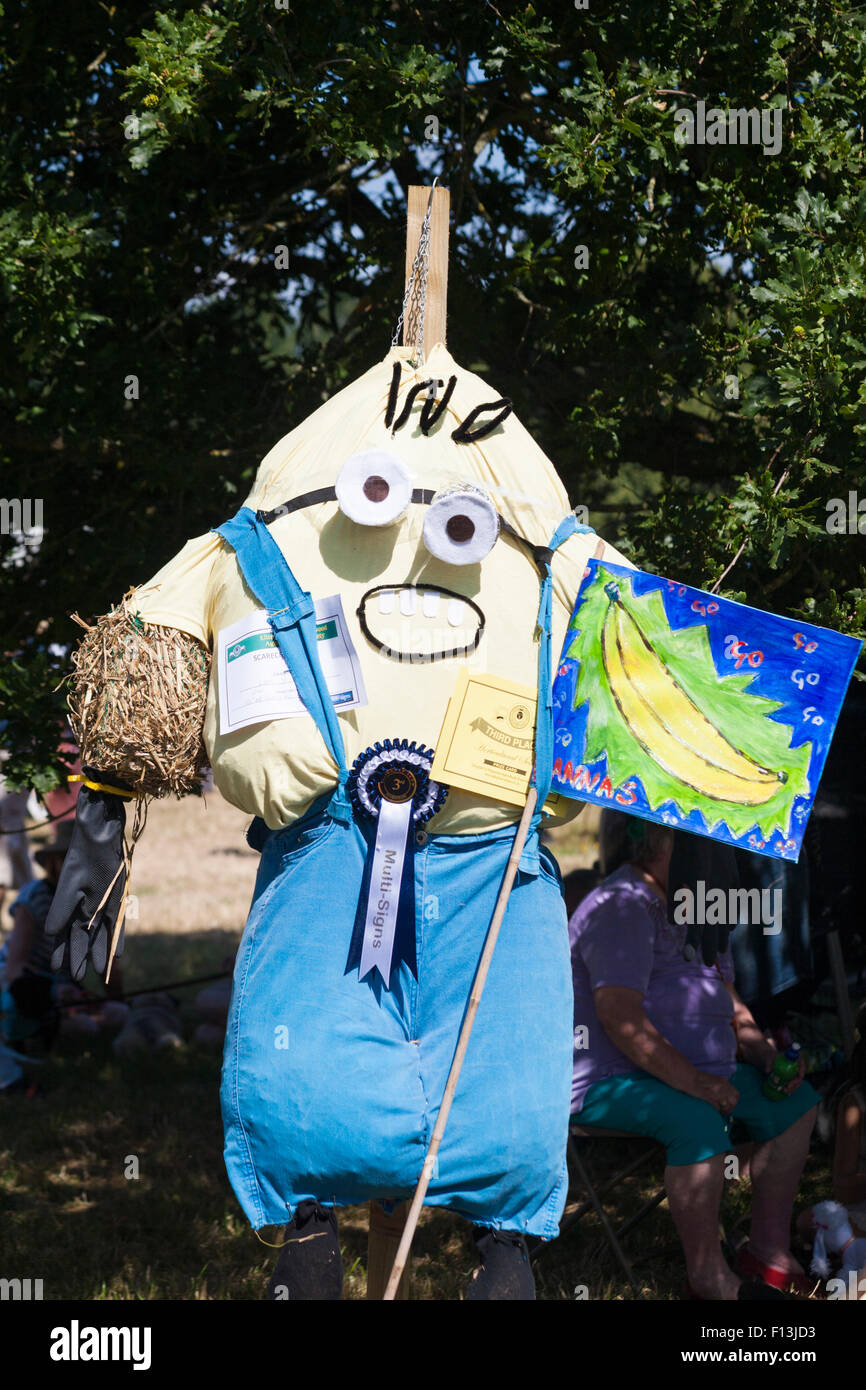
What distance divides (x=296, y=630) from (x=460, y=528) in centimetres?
39

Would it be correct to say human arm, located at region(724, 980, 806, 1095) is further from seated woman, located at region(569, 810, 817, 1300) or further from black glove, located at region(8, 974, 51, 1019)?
black glove, located at region(8, 974, 51, 1019)

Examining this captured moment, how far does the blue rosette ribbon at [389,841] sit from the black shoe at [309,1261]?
0.46 meters

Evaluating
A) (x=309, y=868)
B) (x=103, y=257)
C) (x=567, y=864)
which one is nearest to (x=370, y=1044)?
(x=309, y=868)

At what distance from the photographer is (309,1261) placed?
8.45 feet

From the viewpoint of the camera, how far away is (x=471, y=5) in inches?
146

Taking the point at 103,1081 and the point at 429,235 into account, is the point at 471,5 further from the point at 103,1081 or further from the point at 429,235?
the point at 103,1081

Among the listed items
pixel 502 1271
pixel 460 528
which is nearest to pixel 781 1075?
pixel 502 1271

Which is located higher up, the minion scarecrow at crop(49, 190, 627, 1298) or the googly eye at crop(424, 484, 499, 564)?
the googly eye at crop(424, 484, 499, 564)

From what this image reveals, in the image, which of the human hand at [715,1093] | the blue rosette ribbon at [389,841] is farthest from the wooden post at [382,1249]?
the human hand at [715,1093]

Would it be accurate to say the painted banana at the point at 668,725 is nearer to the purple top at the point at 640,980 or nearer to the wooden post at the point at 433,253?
the wooden post at the point at 433,253

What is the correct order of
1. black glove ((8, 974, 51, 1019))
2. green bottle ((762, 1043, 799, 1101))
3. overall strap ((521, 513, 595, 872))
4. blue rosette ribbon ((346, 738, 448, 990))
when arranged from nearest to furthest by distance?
blue rosette ribbon ((346, 738, 448, 990))
overall strap ((521, 513, 595, 872))
green bottle ((762, 1043, 799, 1101))
black glove ((8, 974, 51, 1019))

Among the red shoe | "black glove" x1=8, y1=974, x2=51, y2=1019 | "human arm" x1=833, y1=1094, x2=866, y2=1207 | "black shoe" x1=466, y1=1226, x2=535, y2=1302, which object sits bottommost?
the red shoe

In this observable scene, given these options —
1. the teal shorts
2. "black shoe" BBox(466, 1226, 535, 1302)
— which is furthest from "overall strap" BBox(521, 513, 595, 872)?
the teal shorts

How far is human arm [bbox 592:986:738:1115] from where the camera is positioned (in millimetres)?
3699
